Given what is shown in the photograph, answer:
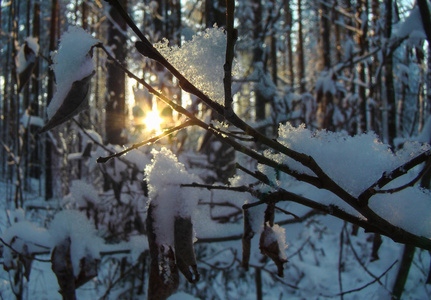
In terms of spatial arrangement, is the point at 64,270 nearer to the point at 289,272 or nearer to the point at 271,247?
the point at 271,247

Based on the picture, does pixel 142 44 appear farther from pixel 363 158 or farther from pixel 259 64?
pixel 259 64

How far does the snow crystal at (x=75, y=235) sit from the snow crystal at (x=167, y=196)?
552 millimetres

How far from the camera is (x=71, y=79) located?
2.11 feet

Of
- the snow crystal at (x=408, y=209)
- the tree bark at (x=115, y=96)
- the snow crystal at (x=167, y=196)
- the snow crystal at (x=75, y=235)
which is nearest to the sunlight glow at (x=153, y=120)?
the snow crystal at (x=75, y=235)

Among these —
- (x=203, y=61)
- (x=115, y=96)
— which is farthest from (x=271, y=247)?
(x=115, y=96)

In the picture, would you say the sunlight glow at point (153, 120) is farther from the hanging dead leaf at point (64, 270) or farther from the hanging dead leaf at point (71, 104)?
the hanging dead leaf at point (71, 104)

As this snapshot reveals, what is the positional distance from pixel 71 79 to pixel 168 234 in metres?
0.43

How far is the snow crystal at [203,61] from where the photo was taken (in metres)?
0.57

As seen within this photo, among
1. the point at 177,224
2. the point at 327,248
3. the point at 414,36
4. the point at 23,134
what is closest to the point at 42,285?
the point at 23,134

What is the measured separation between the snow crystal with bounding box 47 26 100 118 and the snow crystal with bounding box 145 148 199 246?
0.28 meters

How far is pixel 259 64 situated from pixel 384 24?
1.29 meters

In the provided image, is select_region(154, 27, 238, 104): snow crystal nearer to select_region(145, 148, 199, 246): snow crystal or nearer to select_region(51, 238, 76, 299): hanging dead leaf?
select_region(145, 148, 199, 246): snow crystal

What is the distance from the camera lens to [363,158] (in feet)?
2.11

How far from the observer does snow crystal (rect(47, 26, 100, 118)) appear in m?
0.65
